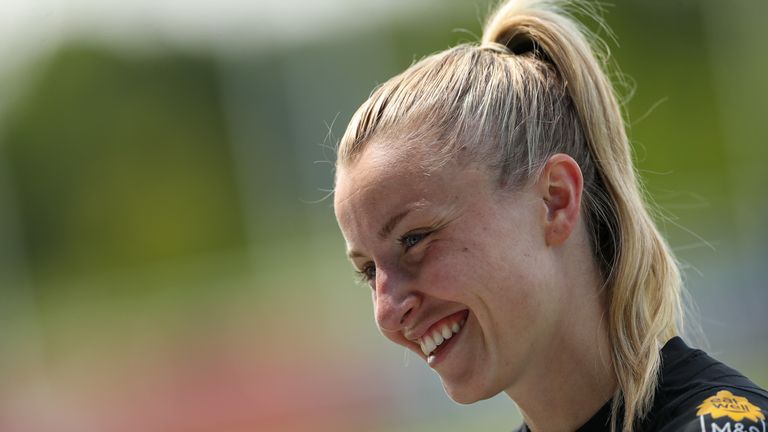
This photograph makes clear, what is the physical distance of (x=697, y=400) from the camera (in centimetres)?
214

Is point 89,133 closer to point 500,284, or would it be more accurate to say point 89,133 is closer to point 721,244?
point 721,244

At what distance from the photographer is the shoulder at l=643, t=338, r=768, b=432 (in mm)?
2053

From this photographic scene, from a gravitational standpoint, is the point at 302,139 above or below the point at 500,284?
above

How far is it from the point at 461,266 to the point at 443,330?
0.53 ft

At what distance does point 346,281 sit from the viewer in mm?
15102

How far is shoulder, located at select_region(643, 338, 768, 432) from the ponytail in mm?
61

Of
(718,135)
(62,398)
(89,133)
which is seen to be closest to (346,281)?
(62,398)

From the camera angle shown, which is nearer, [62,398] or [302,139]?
[62,398]

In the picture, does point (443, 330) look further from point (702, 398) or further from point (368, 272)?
point (702, 398)

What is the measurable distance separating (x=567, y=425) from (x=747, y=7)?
17.2 metres

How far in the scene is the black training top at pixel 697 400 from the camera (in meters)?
2.05

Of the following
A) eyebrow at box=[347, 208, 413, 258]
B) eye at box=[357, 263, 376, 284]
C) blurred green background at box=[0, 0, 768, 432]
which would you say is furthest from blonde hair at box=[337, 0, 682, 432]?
blurred green background at box=[0, 0, 768, 432]

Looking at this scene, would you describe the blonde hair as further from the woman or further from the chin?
the chin

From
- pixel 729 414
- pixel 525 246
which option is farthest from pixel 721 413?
pixel 525 246
